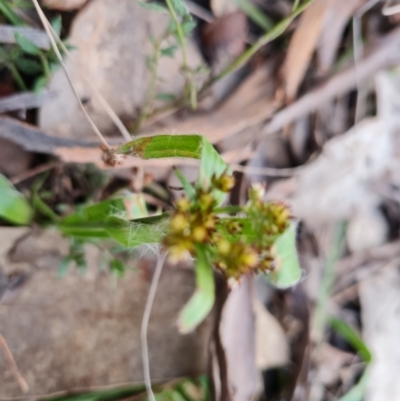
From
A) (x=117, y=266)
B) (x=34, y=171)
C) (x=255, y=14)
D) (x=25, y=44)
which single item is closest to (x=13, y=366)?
(x=117, y=266)

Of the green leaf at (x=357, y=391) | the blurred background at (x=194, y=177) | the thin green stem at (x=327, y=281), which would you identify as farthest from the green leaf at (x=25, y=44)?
the green leaf at (x=357, y=391)

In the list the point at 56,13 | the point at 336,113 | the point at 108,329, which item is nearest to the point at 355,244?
the point at 336,113

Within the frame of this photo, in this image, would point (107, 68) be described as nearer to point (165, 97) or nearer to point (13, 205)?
point (165, 97)

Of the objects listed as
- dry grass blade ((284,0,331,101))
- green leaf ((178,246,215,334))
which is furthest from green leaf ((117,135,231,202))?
dry grass blade ((284,0,331,101))

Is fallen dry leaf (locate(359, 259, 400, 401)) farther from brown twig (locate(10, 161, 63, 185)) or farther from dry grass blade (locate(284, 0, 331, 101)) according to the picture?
brown twig (locate(10, 161, 63, 185))

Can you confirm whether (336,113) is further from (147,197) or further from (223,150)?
(147,197)

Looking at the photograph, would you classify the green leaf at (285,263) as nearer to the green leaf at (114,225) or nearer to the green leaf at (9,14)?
the green leaf at (114,225)
